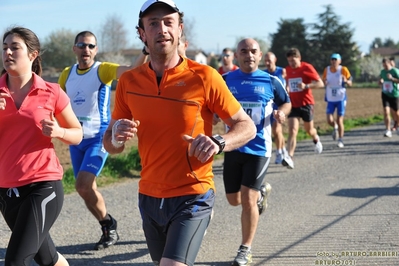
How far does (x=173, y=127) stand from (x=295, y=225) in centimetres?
374

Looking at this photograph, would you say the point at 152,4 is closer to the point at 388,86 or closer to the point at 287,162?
the point at 287,162

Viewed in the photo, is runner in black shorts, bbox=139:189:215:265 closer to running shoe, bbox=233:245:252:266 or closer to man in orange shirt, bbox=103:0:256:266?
man in orange shirt, bbox=103:0:256:266

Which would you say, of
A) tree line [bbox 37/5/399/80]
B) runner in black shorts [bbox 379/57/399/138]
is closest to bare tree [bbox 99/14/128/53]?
tree line [bbox 37/5/399/80]

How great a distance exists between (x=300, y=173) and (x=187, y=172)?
7.41 meters

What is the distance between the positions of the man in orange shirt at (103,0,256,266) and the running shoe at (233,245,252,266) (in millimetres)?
1846

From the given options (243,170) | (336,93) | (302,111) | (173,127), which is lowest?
(243,170)

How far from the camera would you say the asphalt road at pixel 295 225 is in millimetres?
5820

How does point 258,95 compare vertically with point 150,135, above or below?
above

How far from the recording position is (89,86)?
6.43 metres

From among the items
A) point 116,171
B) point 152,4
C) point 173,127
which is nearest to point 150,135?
point 173,127

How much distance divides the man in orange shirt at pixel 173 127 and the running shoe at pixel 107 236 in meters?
2.58

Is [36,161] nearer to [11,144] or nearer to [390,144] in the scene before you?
[11,144]

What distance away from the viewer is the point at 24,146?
4.14 metres

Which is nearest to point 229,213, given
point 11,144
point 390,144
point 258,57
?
point 258,57
